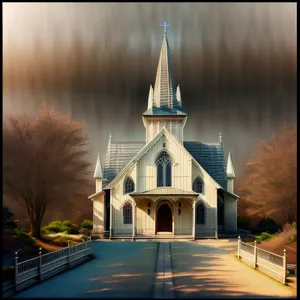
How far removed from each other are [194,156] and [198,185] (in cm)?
431

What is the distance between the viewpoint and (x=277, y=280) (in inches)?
559

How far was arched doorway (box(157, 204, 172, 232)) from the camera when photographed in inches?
1207

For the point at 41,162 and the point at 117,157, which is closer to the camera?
the point at 41,162

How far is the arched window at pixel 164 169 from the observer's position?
3047 cm

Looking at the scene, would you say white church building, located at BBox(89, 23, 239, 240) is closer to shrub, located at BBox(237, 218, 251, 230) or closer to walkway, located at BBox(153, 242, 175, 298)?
shrub, located at BBox(237, 218, 251, 230)

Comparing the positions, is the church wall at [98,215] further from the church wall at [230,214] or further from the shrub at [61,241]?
the shrub at [61,241]

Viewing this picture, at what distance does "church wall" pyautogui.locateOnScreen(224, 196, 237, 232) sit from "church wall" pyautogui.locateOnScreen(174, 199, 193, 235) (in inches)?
134

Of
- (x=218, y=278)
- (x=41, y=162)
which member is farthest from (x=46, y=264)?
(x=218, y=278)

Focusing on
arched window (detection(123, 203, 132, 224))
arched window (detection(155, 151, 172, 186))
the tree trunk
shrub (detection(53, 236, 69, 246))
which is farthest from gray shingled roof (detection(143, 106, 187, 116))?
the tree trunk

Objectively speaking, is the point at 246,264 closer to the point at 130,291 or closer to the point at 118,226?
the point at 130,291

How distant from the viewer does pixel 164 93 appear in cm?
3331

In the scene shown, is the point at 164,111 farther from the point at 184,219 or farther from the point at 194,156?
the point at 184,219

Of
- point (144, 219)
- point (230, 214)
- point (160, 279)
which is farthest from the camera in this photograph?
point (230, 214)

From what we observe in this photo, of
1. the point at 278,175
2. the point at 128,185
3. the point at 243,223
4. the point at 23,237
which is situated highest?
the point at 278,175
